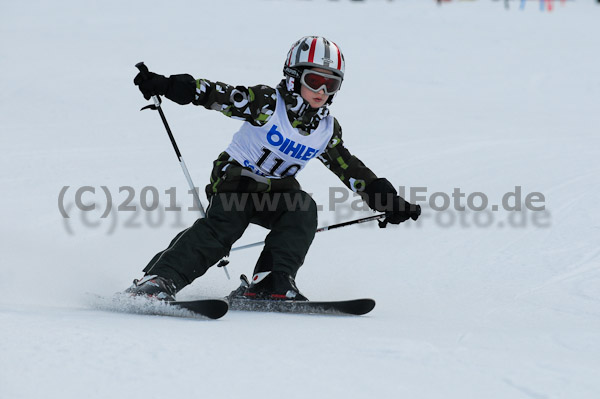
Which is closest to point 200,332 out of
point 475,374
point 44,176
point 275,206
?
point 475,374

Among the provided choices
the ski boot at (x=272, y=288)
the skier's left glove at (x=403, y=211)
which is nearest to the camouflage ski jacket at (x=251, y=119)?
the skier's left glove at (x=403, y=211)

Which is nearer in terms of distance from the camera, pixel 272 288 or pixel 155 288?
pixel 155 288

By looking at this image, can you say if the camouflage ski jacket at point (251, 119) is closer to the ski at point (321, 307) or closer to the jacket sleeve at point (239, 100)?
the jacket sleeve at point (239, 100)

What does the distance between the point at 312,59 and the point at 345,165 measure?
71 centimetres

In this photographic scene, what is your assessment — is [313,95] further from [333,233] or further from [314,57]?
[333,233]

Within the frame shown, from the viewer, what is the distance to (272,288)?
3.90 m

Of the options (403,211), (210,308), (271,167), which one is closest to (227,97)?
(271,167)

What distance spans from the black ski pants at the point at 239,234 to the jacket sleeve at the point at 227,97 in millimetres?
472

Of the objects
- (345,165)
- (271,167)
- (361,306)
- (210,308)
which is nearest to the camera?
(210,308)

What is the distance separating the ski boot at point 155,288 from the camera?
3.46 m

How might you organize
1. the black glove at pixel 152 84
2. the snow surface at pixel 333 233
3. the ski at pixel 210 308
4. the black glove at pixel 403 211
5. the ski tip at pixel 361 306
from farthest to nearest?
1. the black glove at pixel 403 211
2. the black glove at pixel 152 84
3. the ski tip at pixel 361 306
4. the ski at pixel 210 308
5. the snow surface at pixel 333 233

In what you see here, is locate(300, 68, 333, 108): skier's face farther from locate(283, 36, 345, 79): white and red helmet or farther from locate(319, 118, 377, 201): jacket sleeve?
locate(319, 118, 377, 201): jacket sleeve

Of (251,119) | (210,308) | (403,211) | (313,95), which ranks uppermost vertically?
(313,95)

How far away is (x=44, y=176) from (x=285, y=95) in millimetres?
3723
